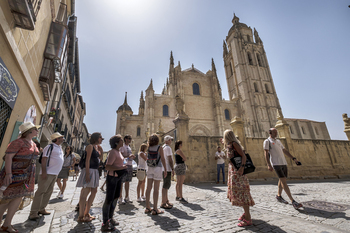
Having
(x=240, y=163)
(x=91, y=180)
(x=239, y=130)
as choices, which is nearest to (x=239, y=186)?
(x=240, y=163)

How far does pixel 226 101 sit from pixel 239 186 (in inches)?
1043

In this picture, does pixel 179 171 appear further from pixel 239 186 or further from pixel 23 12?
pixel 23 12

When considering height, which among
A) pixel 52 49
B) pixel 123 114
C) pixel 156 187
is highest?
pixel 123 114

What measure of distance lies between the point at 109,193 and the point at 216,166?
20.3 ft

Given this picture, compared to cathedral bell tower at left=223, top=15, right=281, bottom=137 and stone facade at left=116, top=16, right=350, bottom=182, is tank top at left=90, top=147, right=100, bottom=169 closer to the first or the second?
stone facade at left=116, top=16, right=350, bottom=182

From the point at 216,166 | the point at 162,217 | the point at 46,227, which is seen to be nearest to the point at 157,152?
the point at 162,217

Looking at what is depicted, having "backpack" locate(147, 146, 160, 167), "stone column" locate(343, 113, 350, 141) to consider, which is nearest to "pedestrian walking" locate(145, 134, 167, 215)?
"backpack" locate(147, 146, 160, 167)

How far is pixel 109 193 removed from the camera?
236 cm

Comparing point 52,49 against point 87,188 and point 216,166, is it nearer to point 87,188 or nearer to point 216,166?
point 87,188

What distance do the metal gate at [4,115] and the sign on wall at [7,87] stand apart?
8cm

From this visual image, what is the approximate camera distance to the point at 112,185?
239cm

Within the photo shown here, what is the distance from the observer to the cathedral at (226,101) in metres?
24.7

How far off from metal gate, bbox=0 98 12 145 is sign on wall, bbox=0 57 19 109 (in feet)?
0.27

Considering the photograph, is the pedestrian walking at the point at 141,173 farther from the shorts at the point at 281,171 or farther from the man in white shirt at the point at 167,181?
the shorts at the point at 281,171
